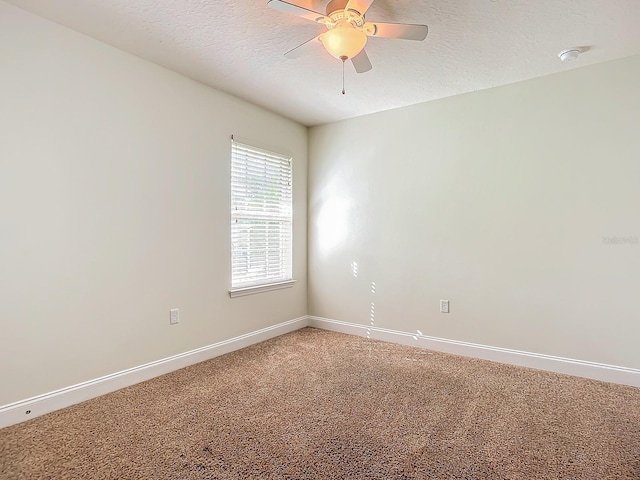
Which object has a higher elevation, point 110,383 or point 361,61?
point 361,61

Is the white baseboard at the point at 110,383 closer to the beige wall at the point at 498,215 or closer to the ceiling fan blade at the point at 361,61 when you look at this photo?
the beige wall at the point at 498,215

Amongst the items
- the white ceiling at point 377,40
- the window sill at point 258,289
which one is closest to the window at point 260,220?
the window sill at point 258,289

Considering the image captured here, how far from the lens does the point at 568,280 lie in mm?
2881

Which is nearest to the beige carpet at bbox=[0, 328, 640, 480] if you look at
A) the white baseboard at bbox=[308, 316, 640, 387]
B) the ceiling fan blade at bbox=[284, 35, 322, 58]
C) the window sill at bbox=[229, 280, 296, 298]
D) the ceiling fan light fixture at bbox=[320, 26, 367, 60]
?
the white baseboard at bbox=[308, 316, 640, 387]

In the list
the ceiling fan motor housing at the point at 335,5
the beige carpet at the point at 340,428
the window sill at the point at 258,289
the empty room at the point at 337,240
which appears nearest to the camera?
the beige carpet at the point at 340,428

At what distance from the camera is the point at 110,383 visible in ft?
8.30

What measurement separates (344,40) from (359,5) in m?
0.18

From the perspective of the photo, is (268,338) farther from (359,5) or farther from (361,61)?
(359,5)

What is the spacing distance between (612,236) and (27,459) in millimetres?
3975

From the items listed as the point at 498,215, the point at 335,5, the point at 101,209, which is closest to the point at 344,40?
the point at 335,5

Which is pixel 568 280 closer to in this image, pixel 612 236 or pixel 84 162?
pixel 612 236

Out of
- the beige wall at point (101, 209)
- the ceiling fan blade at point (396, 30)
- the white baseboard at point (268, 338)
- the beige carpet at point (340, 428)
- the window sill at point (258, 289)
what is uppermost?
the ceiling fan blade at point (396, 30)

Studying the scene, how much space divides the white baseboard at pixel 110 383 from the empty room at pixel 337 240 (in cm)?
2

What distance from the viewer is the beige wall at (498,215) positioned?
271 centimetres
